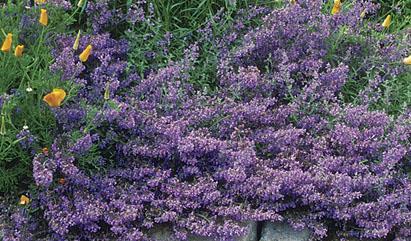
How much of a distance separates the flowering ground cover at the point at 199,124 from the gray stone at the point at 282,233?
0.05 meters

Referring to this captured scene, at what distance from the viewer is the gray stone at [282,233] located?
2.98 meters

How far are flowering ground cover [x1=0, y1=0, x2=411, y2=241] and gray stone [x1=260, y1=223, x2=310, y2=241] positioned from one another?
0.05m

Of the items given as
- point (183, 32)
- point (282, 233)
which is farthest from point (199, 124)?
point (183, 32)

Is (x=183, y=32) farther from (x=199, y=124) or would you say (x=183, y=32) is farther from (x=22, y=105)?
(x=22, y=105)

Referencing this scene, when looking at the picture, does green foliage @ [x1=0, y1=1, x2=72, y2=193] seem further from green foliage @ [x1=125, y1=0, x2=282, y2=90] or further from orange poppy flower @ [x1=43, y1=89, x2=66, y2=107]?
green foliage @ [x1=125, y1=0, x2=282, y2=90]

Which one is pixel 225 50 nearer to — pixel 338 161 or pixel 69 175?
pixel 338 161

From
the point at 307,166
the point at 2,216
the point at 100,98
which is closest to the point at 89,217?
the point at 2,216

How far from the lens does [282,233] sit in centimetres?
299

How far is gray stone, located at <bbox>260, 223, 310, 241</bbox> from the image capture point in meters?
2.98

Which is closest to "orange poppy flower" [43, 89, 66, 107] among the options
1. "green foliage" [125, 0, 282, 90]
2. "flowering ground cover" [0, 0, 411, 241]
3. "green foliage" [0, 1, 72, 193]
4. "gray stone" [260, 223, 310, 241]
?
"flowering ground cover" [0, 0, 411, 241]

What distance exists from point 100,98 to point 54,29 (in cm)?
43

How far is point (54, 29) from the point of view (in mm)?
3229

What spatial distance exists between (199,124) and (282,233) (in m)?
0.60

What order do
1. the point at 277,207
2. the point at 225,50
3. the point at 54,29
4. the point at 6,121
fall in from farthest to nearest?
the point at 225,50 < the point at 54,29 < the point at 277,207 < the point at 6,121
